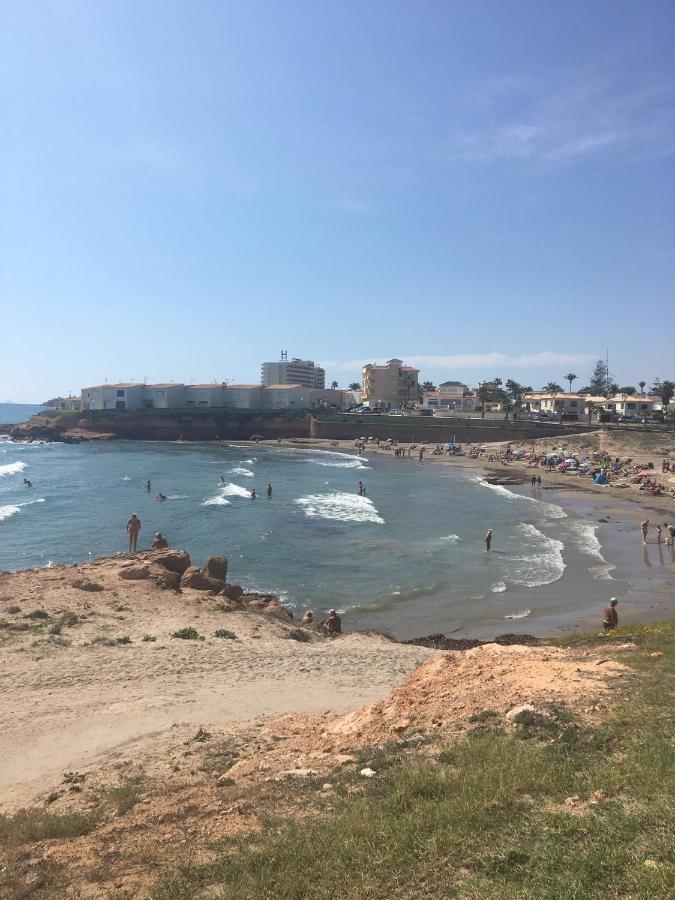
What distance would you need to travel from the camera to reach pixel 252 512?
3872cm

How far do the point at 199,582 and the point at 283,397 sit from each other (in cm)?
9808

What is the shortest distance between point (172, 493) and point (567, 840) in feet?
143

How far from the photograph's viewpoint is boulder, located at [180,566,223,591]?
20.3 metres

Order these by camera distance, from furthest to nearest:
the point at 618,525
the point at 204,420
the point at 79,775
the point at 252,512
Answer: the point at 204,420
the point at 252,512
the point at 618,525
the point at 79,775

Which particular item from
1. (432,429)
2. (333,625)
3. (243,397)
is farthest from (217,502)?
(243,397)

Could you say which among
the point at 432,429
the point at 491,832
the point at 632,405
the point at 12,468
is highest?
the point at 632,405

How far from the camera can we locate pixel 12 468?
62125 mm

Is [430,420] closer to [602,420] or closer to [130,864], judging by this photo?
[602,420]

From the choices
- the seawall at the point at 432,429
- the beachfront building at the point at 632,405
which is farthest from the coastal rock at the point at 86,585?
the beachfront building at the point at 632,405

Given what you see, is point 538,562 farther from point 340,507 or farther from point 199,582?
point 340,507

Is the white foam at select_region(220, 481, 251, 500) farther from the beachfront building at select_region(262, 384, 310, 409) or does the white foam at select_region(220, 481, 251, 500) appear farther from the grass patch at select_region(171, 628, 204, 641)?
the beachfront building at select_region(262, 384, 310, 409)

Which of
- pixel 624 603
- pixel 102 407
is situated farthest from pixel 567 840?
pixel 102 407

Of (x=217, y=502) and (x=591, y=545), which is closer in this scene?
(x=591, y=545)

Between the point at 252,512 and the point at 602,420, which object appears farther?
the point at 602,420
